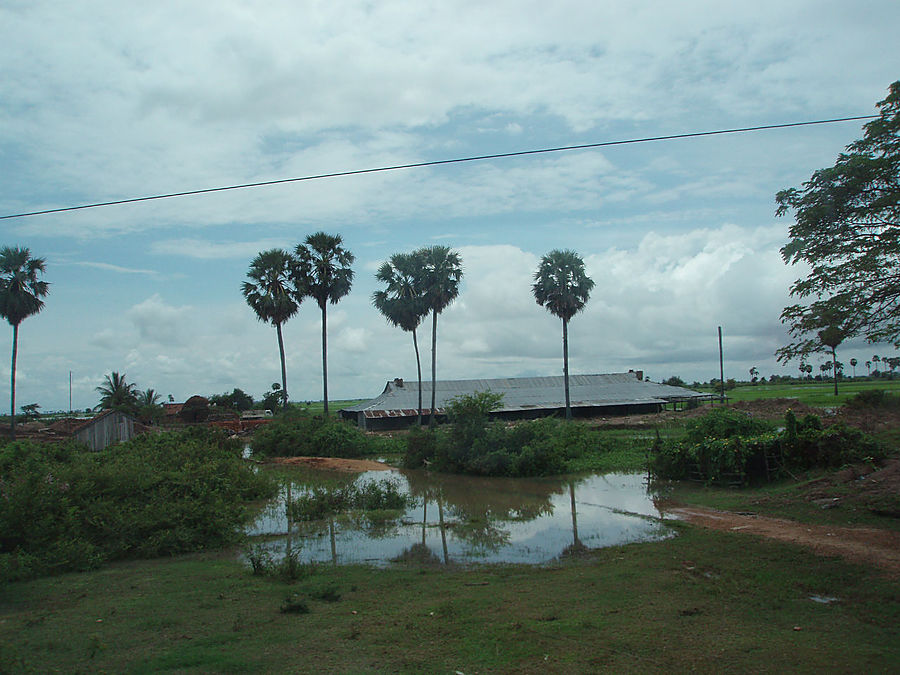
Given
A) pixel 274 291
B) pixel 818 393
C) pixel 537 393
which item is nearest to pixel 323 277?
pixel 274 291

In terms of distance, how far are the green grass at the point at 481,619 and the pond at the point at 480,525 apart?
5.70ft

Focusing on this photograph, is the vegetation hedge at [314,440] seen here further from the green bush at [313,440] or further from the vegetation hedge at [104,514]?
the vegetation hedge at [104,514]

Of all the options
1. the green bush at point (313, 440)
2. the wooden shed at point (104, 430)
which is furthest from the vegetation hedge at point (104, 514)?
the green bush at point (313, 440)

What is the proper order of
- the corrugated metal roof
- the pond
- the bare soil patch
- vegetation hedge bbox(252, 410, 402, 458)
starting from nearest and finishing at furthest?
the pond
the bare soil patch
vegetation hedge bbox(252, 410, 402, 458)
the corrugated metal roof

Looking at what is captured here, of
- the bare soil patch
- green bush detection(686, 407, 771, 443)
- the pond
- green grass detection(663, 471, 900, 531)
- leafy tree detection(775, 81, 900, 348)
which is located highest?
leafy tree detection(775, 81, 900, 348)

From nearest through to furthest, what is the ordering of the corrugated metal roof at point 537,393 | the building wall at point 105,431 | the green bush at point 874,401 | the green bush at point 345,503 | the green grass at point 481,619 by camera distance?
1. the green grass at point 481,619
2. the green bush at point 345,503
3. the green bush at point 874,401
4. the building wall at point 105,431
5. the corrugated metal roof at point 537,393

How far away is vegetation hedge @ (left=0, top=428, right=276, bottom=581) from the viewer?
36.6 feet

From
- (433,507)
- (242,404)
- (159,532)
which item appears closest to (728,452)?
(433,507)

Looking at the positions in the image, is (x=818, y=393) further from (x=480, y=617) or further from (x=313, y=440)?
(x=480, y=617)

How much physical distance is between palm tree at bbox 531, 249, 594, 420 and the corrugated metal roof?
7666 millimetres

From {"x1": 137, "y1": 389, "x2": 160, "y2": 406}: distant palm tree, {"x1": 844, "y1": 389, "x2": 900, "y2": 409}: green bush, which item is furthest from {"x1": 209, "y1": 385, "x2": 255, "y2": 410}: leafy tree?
{"x1": 844, "y1": 389, "x2": 900, "y2": 409}: green bush

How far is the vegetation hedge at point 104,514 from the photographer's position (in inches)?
439

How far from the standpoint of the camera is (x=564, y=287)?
4381cm

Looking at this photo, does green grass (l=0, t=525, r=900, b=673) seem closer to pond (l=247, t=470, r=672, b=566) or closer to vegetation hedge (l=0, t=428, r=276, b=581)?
vegetation hedge (l=0, t=428, r=276, b=581)
